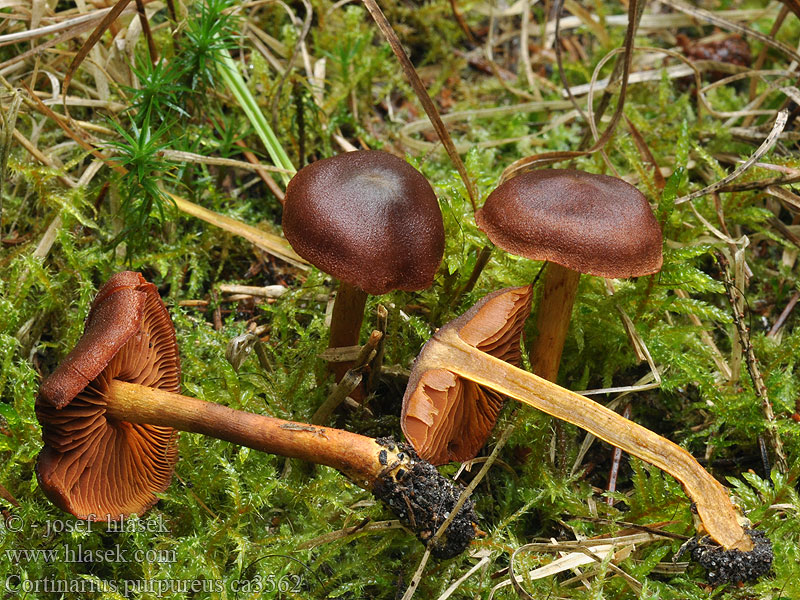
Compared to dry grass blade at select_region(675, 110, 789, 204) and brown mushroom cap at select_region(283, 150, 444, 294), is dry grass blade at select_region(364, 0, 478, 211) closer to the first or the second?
brown mushroom cap at select_region(283, 150, 444, 294)

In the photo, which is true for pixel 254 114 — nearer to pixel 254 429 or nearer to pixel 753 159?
pixel 254 429

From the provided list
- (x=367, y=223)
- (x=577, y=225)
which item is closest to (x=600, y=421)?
(x=577, y=225)

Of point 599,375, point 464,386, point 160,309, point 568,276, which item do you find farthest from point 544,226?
point 160,309

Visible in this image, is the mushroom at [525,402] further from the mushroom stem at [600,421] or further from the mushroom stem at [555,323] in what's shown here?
the mushroom stem at [555,323]

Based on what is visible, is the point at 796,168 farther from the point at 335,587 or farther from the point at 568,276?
the point at 335,587

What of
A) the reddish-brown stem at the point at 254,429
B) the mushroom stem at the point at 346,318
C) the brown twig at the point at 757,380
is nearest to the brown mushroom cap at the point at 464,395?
the reddish-brown stem at the point at 254,429
